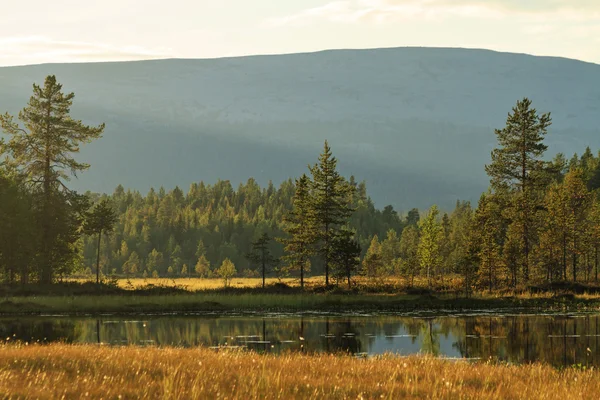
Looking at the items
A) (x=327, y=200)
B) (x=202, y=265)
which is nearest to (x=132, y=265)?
(x=202, y=265)

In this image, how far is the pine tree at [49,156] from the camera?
7162 centimetres

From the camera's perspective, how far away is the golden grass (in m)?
14.7

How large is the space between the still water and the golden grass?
26.8 ft

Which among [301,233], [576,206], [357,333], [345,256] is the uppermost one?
[576,206]

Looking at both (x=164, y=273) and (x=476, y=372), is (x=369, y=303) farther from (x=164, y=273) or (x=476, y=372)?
(x=164, y=273)

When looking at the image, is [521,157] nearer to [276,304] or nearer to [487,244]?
[487,244]

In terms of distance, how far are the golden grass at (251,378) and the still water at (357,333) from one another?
322 inches

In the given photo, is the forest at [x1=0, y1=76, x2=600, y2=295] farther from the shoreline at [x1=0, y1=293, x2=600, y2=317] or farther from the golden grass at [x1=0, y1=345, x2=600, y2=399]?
the golden grass at [x1=0, y1=345, x2=600, y2=399]

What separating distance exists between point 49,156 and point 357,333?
4297 cm

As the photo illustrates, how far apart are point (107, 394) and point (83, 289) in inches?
2120

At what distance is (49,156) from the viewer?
7262 centimetres

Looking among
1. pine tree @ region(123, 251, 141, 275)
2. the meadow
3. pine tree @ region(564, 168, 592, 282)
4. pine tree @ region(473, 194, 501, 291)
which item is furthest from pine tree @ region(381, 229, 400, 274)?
the meadow

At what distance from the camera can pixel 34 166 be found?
73125 millimetres

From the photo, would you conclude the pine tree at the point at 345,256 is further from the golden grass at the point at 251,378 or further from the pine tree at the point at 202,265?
the pine tree at the point at 202,265
